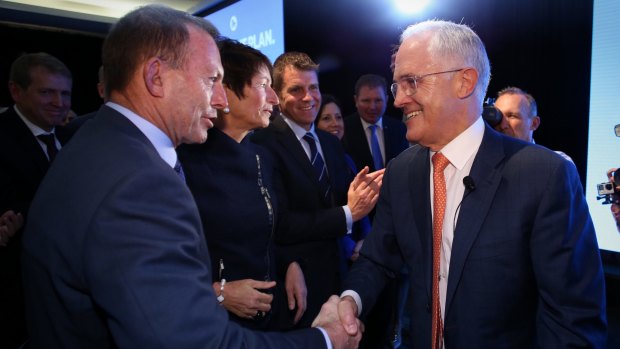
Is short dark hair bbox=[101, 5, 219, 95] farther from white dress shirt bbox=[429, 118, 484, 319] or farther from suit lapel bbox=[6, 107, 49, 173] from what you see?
suit lapel bbox=[6, 107, 49, 173]

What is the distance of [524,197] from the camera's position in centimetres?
119

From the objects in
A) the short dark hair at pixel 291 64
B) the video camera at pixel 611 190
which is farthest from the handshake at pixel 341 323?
the short dark hair at pixel 291 64

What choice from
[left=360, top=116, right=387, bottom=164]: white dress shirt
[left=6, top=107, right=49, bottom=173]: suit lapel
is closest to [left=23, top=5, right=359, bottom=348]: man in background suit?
[left=6, top=107, right=49, bottom=173]: suit lapel

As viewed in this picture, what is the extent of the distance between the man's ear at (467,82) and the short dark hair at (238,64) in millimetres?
845

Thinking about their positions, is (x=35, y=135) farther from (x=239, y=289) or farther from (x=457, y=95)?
(x=457, y=95)

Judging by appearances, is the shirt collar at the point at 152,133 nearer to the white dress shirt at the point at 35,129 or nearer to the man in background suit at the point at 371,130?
the white dress shirt at the point at 35,129

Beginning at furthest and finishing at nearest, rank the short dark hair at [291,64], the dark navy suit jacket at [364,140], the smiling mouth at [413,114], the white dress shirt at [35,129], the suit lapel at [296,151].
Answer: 1. the dark navy suit jacket at [364,140]
2. the white dress shirt at [35,129]
3. the short dark hair at [291,64]
4. the suit lapel at [296,151]
5. the smiling mouth at [413,114]

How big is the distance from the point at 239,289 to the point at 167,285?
28.1 inches

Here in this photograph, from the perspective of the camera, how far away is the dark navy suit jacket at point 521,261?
1132 mm

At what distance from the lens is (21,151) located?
2.49 metres

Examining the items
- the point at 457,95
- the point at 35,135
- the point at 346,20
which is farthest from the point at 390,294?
the point at 346,20

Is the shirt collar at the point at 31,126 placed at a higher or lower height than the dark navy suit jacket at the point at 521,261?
higher

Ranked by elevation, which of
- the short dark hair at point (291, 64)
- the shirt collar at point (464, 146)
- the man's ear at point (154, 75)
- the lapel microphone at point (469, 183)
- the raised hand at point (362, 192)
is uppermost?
the short dark hair at point (291, 64)

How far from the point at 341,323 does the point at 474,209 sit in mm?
554
